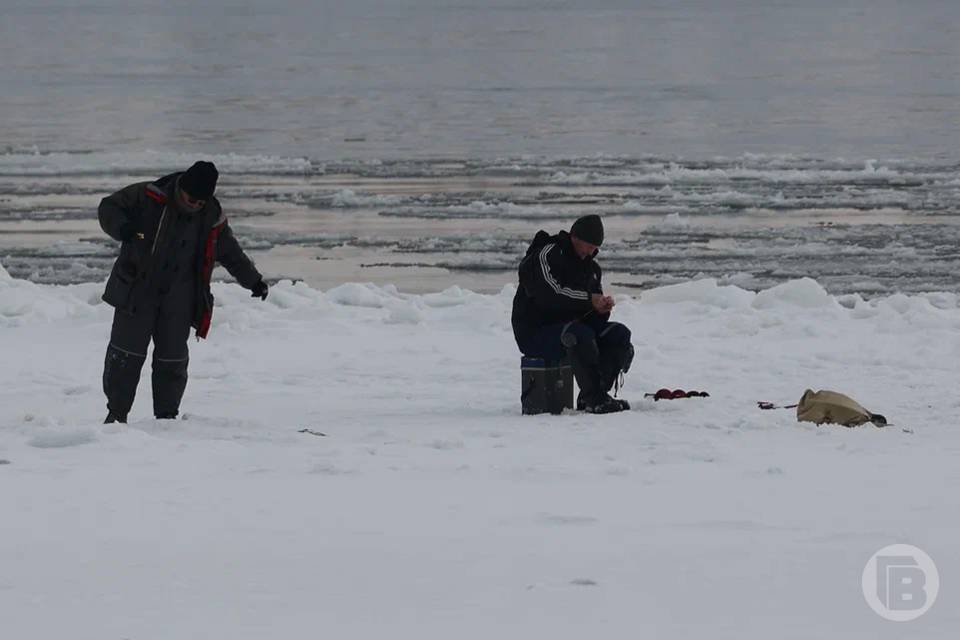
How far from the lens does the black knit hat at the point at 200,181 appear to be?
22.0 ft

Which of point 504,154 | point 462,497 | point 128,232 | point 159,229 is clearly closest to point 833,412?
point 462,497

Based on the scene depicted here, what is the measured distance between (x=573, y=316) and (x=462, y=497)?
96.3 inches

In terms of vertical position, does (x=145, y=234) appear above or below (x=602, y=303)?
above

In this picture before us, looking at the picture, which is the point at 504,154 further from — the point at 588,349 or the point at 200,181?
the point at 200,181

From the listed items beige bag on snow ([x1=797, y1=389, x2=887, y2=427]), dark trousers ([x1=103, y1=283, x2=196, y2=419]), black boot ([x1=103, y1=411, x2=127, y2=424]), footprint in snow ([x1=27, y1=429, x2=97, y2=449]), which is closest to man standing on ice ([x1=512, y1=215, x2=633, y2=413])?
beige bag on snow ([x1=797, y1=389, x2=887, y2=427])

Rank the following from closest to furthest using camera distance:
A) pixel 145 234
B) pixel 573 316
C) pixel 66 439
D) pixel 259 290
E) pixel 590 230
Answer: pixel 66 439 → pixel 145 234 → pixel 259 290 → pixel 590 230 → pixel 573 316

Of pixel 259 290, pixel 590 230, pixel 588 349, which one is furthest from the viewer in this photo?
pixel 588 349

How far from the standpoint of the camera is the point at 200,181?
6727 mm

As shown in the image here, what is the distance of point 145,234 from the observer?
689 centimetres

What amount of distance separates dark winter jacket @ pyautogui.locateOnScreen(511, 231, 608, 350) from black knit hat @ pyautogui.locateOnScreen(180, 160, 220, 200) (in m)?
1.58

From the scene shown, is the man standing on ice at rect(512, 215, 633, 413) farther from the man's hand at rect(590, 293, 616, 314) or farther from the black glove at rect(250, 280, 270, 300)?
the black glove at rect(250, 280, 270, 300)

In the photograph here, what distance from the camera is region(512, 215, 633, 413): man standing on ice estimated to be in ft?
24.6

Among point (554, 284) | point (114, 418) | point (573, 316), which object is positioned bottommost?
point (114, 418)

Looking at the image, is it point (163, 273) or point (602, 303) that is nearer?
point (163, 273)
